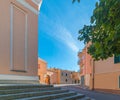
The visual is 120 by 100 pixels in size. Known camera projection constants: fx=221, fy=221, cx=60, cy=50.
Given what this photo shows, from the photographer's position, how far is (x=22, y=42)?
11148 millimetres

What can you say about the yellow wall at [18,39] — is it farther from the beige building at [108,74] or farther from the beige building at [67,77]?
the beige building at [67,77]

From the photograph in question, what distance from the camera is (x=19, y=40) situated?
35.7 ft

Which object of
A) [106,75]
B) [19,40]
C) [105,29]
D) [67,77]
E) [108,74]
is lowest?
[67,77]

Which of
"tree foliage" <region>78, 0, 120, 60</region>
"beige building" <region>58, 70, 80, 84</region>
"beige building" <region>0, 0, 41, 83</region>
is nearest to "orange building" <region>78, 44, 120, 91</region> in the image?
"beige building" <region>0, 0, 41, 83</region>

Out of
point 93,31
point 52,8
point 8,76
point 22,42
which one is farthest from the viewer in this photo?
point 52,8

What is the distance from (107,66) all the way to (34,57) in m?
12.8

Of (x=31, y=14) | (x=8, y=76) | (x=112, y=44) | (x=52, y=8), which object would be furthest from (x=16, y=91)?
(x=52, y=8)

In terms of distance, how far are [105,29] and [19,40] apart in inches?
240

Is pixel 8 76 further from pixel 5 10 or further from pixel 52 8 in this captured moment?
pixel 52 8

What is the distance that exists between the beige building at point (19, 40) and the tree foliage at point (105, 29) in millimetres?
4153

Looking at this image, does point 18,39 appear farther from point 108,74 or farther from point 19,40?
point 108,74

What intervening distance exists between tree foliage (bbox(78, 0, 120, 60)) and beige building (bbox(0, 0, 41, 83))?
13.6 ft

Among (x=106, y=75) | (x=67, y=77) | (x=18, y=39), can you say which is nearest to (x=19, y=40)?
(x=18, y=39)

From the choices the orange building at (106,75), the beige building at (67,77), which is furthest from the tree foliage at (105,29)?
the beige building at (67,77)
